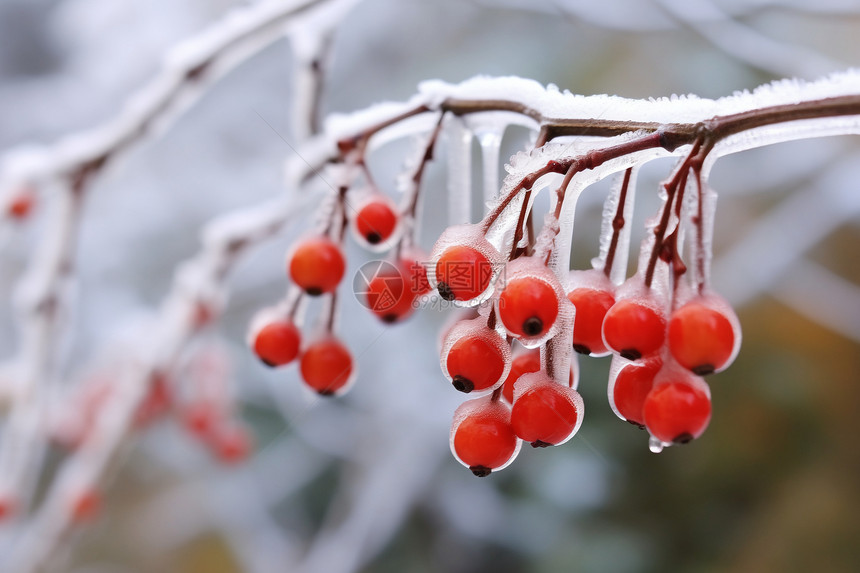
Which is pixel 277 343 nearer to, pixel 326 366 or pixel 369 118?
pixel 326 366

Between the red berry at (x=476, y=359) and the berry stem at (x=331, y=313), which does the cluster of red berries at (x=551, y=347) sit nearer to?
the red berry at (x=476, y=359)

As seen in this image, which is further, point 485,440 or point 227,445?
point 227,445

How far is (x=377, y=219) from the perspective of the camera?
1.24 feet

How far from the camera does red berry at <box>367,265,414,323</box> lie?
0.38m

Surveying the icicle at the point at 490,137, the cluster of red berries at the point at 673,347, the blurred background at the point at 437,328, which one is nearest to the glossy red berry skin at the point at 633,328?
A: the cluster of red berries at the point at 673,347

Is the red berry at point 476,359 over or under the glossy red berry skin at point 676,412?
under

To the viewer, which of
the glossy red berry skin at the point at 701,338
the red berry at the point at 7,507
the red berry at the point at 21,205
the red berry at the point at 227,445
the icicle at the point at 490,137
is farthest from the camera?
the red berry at the point at 227,445

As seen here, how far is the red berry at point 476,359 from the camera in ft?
0.89

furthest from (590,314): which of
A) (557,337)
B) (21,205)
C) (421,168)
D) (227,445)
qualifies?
(227,445)

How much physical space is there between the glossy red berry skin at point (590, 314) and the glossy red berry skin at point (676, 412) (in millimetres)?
43

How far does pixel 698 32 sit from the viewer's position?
995mm

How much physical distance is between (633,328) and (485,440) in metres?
0.08

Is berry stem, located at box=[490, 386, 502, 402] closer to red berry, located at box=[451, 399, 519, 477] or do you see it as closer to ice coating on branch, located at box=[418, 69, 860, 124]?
red berry, located at box=[451, 399, 519, 477]

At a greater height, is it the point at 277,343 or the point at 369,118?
the point at 369,118
